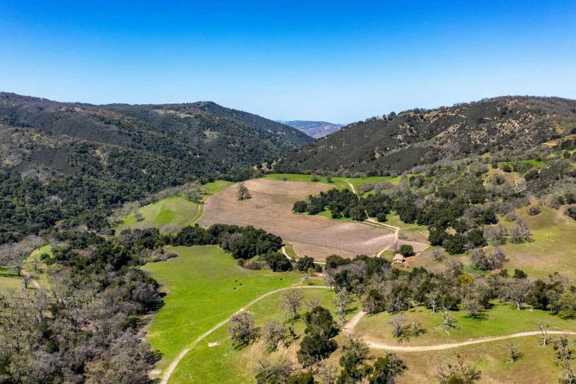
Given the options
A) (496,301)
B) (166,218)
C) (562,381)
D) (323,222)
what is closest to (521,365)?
(562,381)

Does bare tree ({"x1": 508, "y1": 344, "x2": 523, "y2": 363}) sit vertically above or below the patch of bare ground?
above

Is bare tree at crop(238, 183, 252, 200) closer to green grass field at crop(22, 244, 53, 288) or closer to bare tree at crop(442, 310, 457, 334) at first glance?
green grass field at crop(22, 244, 53, 288)

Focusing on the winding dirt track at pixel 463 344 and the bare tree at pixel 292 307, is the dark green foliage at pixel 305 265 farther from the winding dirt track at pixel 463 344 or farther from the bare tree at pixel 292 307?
the winding dirt track at pixel 463 344

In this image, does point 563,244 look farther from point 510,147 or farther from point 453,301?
point 510,147

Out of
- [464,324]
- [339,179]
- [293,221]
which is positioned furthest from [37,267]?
[339,179]

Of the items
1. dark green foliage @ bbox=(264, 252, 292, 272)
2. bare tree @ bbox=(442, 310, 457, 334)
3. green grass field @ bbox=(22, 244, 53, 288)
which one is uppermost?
bare tree @ bbox=(442, 310, 457, 334)

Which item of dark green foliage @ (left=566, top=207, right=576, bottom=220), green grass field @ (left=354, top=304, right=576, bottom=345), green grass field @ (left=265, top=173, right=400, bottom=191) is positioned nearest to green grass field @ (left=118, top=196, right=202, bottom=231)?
green grass field @ (left=265, top=173, right=400, bottom=191)

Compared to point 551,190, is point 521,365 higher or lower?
lower
